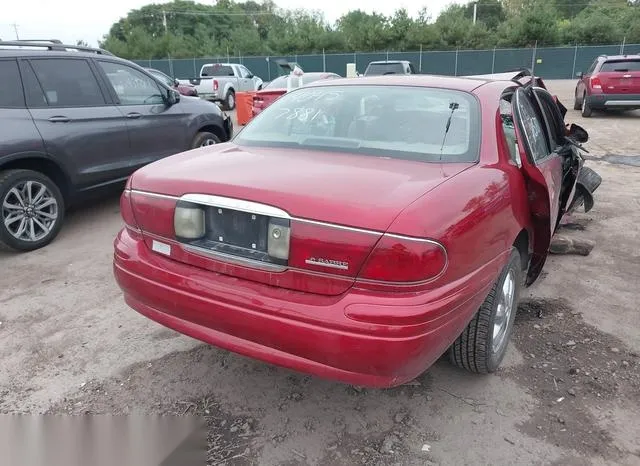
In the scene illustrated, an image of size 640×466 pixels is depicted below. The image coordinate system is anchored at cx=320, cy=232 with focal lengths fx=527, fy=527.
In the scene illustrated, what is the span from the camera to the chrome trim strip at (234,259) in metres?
2.22

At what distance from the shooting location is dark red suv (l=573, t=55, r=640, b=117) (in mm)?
13195

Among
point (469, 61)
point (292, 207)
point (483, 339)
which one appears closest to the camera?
Answer: point (292, 207)

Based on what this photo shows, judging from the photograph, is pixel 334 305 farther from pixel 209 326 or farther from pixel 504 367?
pixel 504 367

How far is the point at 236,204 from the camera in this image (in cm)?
226

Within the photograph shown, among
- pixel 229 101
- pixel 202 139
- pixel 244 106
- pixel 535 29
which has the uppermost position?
pixel 535 29

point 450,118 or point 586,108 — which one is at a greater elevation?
point 450,118

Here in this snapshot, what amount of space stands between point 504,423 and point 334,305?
3.89 feet

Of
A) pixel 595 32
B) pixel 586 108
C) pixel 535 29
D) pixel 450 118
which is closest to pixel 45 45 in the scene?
pixel 450 118

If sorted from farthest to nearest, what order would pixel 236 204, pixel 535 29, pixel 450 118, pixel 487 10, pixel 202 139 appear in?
pixel 487 10, pixel 535 29, pixel 202 139, pixel 450 118, pixel 236 204

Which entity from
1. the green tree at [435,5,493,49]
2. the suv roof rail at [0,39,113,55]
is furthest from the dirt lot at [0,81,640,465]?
the green tree at [435,5,493,49]

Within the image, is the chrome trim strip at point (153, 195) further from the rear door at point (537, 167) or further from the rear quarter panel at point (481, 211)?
the rear door at point (537, 167)

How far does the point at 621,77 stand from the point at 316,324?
14173mm

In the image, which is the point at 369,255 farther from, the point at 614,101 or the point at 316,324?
the point at 614,101

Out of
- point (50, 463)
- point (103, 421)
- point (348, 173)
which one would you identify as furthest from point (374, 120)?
point (50, 463)
